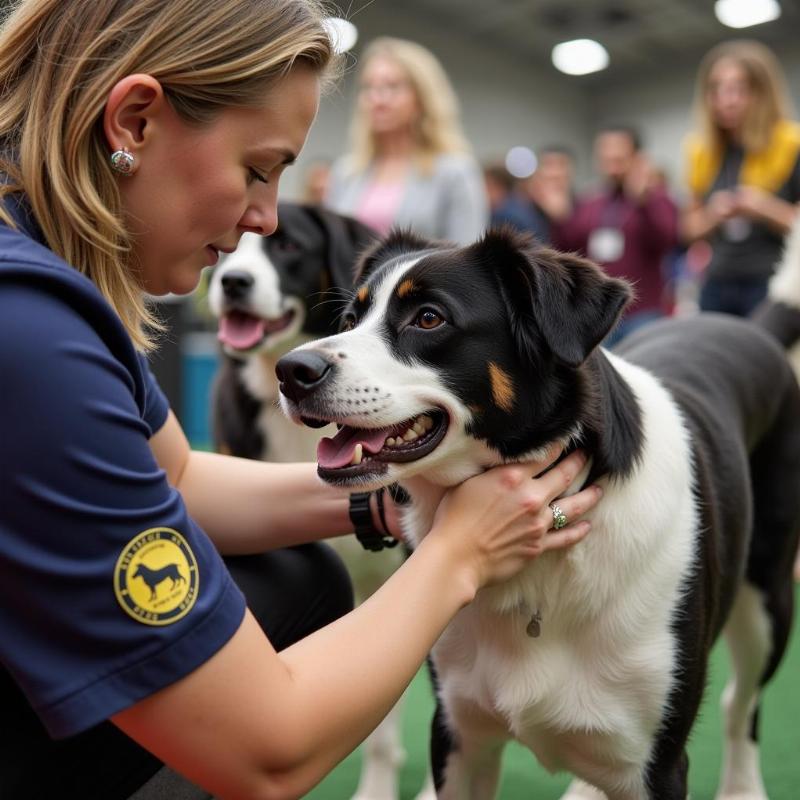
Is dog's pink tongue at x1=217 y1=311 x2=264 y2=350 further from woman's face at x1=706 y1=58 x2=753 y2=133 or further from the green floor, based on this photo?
woman's face at x1=706 y1=58 x2=753 y2=133

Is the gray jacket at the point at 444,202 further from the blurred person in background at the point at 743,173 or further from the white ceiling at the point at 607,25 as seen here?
the white ceiling at the point at 607,25

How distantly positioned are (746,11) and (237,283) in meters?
13.5

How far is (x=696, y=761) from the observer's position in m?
2.69

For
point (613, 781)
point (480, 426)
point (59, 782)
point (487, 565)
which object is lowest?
point (613, 781)

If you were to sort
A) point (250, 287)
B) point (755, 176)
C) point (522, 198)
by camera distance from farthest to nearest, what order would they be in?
point (522, 198) → point (755, 176) → point (250, 287)

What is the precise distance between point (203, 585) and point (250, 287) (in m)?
1.64

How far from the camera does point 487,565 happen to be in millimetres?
1549

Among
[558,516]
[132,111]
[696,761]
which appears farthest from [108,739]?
[696,761]

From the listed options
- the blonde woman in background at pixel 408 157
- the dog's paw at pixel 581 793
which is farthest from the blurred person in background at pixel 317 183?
the dog's paw at pixel 581 793

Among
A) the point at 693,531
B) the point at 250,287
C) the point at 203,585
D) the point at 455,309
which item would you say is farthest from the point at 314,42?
the point at 250,287

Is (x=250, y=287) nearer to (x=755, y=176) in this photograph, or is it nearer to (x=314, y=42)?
(x=314, y=42)

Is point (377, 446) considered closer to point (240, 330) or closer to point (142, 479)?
point (142, 479)

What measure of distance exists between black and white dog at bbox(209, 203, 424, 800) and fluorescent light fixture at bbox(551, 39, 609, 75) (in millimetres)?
14399

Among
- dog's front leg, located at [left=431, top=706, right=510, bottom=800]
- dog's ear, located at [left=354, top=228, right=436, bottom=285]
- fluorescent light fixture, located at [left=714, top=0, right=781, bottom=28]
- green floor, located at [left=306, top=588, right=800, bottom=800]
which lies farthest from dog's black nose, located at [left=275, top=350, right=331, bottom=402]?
fluorescent light fixture, located at [left=714, top=0, right=781, bottom=28]
